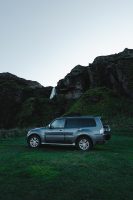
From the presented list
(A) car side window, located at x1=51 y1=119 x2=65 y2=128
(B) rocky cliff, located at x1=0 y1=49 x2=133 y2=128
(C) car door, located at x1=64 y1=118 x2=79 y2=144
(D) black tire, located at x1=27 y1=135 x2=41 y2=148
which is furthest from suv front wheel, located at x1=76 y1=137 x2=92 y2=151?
(B) rocky cliff, located at x1=0 y1=49 x2=133 y2=128

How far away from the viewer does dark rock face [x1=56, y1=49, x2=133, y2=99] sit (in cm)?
6800

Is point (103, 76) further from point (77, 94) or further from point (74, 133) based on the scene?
point (74, 133)

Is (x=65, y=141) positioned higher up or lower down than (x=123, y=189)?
higher up

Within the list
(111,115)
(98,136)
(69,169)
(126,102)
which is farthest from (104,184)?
(126,102)

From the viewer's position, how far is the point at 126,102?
64.8 m

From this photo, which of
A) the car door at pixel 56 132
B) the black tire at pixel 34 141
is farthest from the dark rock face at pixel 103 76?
the black tire at pixel 34 141

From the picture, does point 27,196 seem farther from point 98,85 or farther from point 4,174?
point 98,85

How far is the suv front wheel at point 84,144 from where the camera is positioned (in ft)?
70.8

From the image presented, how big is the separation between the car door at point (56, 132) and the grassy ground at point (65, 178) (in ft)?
16.3

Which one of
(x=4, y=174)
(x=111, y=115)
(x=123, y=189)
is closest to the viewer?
(x=123, y=189)

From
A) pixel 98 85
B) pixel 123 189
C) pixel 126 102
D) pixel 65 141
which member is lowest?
pixel 123 189

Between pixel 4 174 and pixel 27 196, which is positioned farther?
pixel 4 174

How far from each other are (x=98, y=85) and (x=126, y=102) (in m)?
13.7

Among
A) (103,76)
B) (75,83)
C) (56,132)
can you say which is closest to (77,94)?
(75,83)
